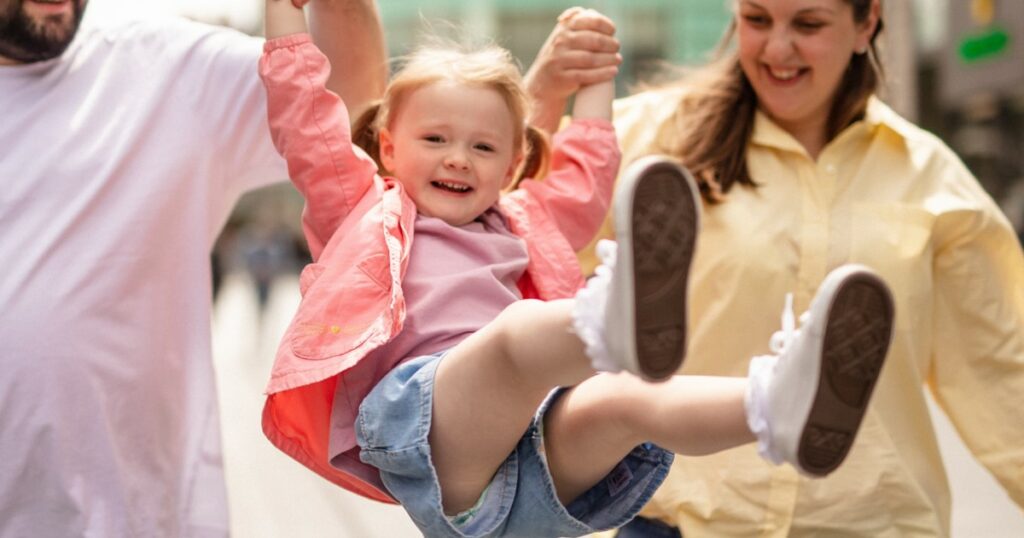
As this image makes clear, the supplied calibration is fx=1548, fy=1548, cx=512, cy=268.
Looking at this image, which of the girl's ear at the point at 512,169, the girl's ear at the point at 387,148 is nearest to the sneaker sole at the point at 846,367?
the girl's ear at the point at 512,169

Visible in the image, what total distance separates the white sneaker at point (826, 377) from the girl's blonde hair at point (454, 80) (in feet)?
3.58

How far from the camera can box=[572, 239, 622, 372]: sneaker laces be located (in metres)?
2.61

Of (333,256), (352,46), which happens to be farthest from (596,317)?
(352,46)

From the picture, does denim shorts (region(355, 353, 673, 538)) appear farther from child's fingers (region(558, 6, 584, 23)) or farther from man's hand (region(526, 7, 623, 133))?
child's fingers (region(558, 6, 584, 23))

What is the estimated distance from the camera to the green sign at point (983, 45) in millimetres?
10398

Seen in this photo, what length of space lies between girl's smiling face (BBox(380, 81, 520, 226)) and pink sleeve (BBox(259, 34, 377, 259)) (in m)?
0.12

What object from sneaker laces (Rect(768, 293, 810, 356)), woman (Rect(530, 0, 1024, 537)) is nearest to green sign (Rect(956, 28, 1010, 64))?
woman (Rect(530, 0, 1024, 537))

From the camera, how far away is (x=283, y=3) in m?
3.35

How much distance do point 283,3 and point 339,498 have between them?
590 cm

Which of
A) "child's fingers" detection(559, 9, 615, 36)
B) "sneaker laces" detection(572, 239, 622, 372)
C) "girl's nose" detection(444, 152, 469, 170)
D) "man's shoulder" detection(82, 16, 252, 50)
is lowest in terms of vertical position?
→ "girl's nose" detection(444, 152, 469, 170)

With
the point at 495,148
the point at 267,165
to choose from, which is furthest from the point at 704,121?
the point at 267,165

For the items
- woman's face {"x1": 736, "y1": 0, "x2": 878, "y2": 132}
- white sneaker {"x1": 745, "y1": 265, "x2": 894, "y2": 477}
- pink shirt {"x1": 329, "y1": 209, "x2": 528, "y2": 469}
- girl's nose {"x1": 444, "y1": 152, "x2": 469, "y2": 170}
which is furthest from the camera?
woman's face {"x1": 736, "y1": 0, "x2": 878, "y2": 132}

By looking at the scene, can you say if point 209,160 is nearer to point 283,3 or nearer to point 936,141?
point 283,3

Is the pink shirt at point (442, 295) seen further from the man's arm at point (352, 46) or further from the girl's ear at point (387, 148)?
the man's arm at point (352, 46)
